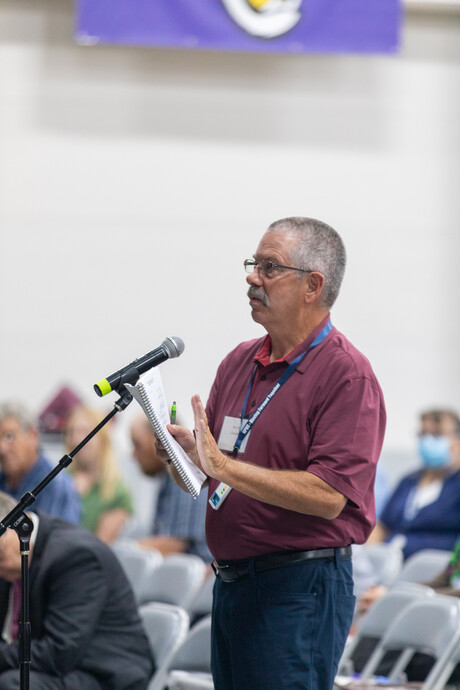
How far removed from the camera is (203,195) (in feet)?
28.3

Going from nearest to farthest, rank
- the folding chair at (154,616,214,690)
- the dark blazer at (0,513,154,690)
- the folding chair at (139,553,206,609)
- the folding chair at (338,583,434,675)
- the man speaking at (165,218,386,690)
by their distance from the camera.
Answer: the man speaking at (165,218,386,690) → the dark blazer at (0,513,154,690) → the folding chair at (154,616,214,690) → the folding chair at (338,583,434,675) → the folding chair at (139,553,206,609)

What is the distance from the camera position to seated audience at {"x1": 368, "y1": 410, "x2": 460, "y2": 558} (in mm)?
5754

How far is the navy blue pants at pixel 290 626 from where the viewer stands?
92.4 inches

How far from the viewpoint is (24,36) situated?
8.47 metres

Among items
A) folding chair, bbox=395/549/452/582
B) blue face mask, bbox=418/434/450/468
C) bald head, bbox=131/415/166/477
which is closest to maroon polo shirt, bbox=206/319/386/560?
folding chair, bbox=395/549/452/582

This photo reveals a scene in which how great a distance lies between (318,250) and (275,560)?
28.2 inches

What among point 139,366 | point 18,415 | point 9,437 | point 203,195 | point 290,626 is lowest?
point 9,437

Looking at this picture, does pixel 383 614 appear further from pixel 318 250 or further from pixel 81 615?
pixel 318 250

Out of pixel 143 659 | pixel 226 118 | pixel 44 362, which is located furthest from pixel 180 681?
pixel 226 118

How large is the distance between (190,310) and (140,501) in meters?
1.62

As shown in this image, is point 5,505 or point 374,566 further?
point 374,566

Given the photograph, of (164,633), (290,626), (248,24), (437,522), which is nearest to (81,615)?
(164,633)

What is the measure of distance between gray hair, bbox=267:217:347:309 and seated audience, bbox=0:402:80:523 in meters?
2.81

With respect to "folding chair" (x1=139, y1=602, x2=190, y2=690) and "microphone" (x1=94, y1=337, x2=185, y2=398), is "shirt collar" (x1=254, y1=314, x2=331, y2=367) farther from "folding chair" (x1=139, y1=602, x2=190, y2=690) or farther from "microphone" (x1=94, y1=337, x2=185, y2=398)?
"folding chair" (x1=139, y1=602, x2=190, y2=690)
